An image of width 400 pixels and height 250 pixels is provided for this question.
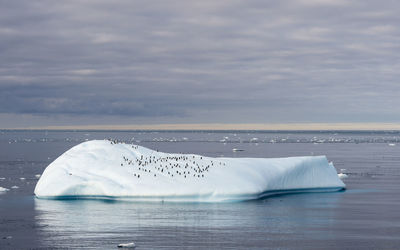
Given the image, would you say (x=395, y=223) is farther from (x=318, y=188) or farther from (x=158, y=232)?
(x=318, y=188)

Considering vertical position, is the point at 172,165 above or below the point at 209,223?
above

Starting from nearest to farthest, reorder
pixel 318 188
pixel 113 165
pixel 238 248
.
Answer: pixel 238 248 → pixel 113 165 → pixel 318 188

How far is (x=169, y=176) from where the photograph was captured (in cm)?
3172

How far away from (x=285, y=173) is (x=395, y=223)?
36.7 ft

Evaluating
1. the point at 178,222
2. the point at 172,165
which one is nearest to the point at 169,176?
the point at 172,165

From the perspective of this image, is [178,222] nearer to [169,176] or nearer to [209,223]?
[209,223]

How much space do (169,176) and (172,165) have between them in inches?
85.4

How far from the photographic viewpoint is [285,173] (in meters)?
35.0

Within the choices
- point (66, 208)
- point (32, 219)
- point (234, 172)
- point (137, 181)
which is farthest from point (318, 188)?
point (32, 219)

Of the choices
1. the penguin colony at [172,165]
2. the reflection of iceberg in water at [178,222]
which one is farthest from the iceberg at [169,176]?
the reflection of iceberg in water at [178,222]

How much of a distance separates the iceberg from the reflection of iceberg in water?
0.77 m

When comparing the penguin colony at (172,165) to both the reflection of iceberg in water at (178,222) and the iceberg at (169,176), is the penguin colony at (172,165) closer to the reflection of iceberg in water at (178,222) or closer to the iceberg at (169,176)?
the iceberg at (169,176)

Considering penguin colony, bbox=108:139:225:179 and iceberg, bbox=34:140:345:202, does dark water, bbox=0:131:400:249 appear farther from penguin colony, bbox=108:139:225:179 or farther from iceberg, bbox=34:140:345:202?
penguin colony, bbox=108:139:225:179

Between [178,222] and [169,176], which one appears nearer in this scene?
[178,222]
